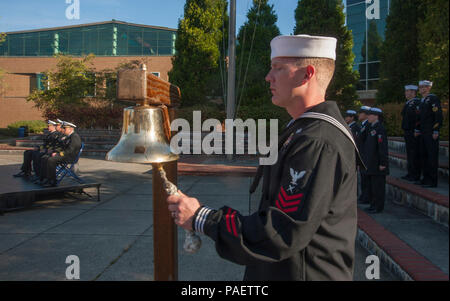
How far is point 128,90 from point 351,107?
17.0m

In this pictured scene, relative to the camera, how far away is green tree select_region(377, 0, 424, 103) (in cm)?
1577

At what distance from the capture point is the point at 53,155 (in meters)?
7.57

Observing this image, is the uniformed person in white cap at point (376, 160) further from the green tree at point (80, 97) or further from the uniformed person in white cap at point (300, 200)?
the green tree at point (80, 97)

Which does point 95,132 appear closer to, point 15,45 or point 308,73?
point 308,73

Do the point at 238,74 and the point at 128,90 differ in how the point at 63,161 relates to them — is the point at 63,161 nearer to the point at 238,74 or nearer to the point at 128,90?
the point at 128,90

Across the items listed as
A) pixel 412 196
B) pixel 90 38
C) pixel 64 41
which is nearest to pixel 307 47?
pixel 412 196

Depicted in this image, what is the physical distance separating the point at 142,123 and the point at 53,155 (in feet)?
22.4

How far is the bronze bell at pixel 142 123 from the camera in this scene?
147 cm

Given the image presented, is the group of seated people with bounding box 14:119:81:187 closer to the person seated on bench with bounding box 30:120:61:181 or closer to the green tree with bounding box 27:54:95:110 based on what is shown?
the person seated on bench with bounding box 30:120:61:181

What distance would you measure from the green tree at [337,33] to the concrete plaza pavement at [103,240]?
35.7 ft

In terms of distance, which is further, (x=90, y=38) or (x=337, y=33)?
(x=90, y=38)

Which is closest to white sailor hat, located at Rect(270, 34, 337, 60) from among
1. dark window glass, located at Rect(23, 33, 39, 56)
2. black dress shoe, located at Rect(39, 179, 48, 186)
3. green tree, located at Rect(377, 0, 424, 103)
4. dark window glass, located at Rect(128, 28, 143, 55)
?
black dress shoe, located at Rect(39, 179, 48, 186)

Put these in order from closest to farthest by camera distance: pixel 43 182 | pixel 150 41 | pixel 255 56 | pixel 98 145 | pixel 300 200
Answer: pixel 300 200 < pixel 43 182 < pixel 98 145 < pixel 255 56 < pixel 150 41

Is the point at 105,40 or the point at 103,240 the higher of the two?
the point at 105,40
